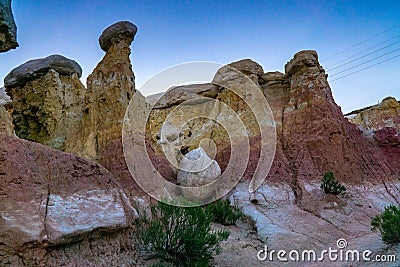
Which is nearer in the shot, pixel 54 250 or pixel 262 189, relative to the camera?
pixel 54 250

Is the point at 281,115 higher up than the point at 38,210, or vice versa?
the point at 281,115

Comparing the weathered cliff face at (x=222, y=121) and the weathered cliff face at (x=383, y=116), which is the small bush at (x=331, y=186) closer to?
the weathered cliff face at (x=222, y=121)

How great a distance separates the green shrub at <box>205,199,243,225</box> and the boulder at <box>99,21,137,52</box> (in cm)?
524

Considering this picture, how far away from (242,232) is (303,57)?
21.8 ft

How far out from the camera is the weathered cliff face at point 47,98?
1015cm

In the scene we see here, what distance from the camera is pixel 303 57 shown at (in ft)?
38.3

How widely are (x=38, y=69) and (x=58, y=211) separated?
7.34m

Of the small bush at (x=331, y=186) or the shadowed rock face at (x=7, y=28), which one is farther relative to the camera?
the small bush at (x=331, y=186)

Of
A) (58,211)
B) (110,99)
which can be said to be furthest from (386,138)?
(58,211)

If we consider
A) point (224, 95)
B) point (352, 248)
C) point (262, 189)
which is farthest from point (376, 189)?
point (224, 95)

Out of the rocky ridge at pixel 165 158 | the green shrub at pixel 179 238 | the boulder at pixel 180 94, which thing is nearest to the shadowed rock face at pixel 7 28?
the rocky ridge at pixel 165 158

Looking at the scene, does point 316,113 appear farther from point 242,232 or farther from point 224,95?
point 242,232

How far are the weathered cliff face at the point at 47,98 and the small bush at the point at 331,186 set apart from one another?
22.2ft

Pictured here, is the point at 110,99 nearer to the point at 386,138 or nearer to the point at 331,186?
A: the point at 331,186
